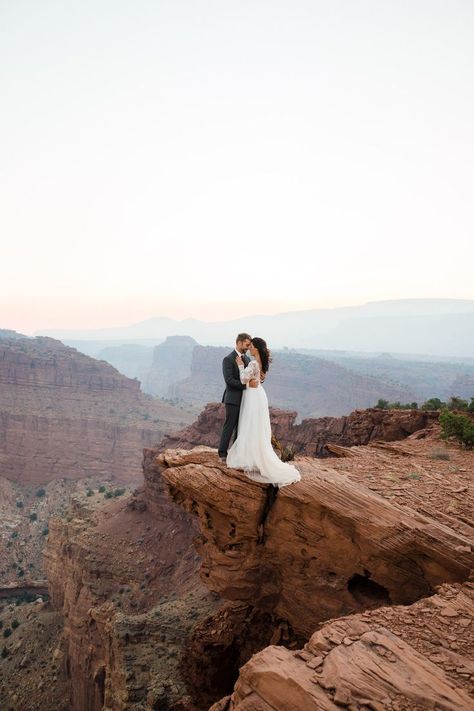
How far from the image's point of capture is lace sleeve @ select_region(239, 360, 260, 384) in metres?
10.2

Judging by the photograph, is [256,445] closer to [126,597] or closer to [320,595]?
[320,595]

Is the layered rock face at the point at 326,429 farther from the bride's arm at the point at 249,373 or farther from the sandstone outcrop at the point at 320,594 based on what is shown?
the bride's arm at the point at 249,373

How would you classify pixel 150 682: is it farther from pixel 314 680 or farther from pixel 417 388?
pixel 417 388

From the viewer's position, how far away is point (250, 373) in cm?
1022

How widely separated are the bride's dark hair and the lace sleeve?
33cm

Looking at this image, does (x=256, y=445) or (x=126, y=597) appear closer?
(x=256, y=445)

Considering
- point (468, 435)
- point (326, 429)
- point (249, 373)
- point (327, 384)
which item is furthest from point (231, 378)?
point (327, 384)

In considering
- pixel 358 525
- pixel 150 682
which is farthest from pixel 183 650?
pixel 358 525

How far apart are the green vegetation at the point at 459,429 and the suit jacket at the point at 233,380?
8497mm

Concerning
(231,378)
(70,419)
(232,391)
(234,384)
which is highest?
(231,378)

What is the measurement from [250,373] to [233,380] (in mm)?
442

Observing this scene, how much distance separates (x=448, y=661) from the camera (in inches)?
235

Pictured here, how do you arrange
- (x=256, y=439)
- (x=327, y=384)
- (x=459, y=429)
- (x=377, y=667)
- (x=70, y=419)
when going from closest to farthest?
(x=377, y=667)
(x=256, y=439)
(x=459, y=429)
(x=70, y=419)
(x=327, y=384)

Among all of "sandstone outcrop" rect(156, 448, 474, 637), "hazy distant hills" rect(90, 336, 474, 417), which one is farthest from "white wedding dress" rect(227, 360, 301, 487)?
"hazy distant hills" rect(90, 336, 474, 417)
